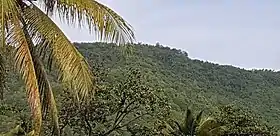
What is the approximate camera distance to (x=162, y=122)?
853 inches

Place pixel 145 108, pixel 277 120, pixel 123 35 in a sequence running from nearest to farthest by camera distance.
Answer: pixel 123 35, pixel 145 108, pixel 277 120

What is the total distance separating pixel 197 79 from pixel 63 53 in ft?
141

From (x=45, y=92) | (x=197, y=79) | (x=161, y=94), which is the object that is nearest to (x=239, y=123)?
(x=161, y=94)

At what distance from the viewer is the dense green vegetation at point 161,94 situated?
67.2ft

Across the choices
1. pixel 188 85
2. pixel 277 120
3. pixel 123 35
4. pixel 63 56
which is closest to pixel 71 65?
pixel 63 56

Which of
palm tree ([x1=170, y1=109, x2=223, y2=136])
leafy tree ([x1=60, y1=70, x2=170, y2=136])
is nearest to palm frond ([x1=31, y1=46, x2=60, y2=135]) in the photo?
leafy tree ([x1=60, y1=70, x2=170, y2=136])

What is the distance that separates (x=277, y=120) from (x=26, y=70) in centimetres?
3284

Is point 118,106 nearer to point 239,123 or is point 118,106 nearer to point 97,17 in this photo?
point 239,123

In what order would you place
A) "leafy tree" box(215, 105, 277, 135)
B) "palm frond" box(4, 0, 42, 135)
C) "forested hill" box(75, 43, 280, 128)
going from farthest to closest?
"forested hill" box(75, 43, 280, 128)
"leafy tree" box(215, 105, 277, 135)
"palm frond" box(4, 0, 42, 135)

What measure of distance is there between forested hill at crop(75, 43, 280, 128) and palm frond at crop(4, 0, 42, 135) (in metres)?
20.8

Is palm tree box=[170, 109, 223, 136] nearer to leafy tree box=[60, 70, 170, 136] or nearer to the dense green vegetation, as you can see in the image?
the dense green vegetation

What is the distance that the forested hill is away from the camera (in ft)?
120

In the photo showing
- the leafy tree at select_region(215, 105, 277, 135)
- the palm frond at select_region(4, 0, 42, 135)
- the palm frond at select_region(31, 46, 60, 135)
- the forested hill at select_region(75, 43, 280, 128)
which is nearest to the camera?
the palm frond at select_region(4, 0, 42, 135)

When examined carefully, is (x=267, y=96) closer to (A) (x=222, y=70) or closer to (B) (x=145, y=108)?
(A) (x=222, y=70)
